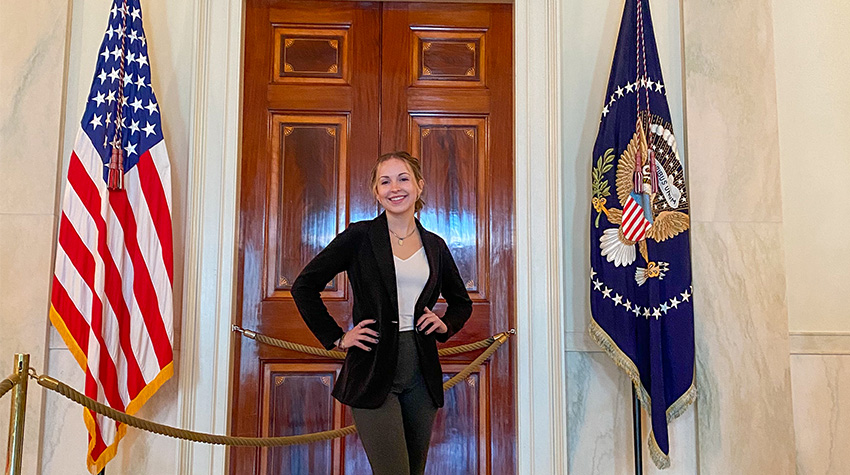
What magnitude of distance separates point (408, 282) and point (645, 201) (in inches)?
61.0

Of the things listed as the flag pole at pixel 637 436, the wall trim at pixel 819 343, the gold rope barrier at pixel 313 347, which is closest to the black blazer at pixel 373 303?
the gold rope barrier at pixel 313 347

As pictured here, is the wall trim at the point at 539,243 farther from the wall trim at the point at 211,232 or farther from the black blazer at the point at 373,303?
the wall trim at the point at 211,232

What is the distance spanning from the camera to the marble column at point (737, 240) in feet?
12.5

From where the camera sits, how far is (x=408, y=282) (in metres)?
2.89

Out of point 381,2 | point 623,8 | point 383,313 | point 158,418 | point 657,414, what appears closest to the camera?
point 383,313

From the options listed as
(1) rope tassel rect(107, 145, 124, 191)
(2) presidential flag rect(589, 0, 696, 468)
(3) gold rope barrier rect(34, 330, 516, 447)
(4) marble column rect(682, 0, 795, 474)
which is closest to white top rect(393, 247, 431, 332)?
(3) gold rope barrier rect(34, 330, 516, 447)

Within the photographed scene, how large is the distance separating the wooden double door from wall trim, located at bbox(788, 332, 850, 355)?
153 cm

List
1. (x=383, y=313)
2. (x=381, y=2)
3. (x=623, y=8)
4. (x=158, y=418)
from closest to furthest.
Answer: (x=383, y=313)
(x=158, y=418)
(x=623, y=8)
(x=381, y=2)

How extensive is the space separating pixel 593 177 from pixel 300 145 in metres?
1.70

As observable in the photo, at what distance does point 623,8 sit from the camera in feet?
13.7

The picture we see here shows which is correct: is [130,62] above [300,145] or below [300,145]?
above

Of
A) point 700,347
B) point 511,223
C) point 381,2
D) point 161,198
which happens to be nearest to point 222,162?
point 161,198

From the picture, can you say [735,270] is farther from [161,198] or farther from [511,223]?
[161,198]

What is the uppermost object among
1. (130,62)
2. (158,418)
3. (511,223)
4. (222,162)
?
(130,62)
